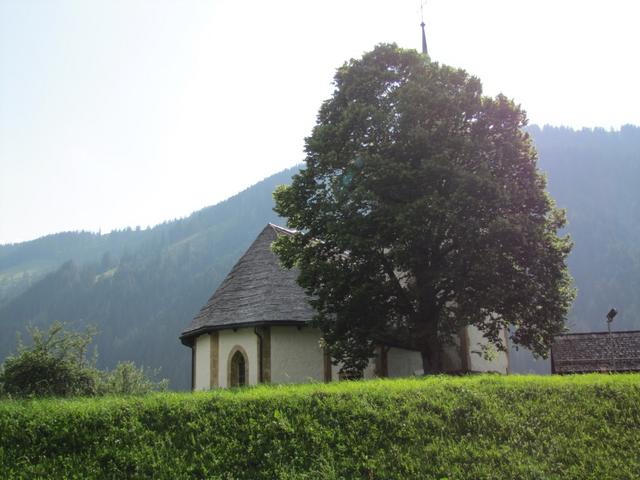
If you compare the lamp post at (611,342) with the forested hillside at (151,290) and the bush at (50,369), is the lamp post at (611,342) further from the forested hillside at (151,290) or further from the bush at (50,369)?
the forested hillside at (151,290)

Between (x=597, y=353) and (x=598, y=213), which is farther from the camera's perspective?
(x=598, y=213)

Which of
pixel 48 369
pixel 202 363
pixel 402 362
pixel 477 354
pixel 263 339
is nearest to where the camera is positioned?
pixel 263 339

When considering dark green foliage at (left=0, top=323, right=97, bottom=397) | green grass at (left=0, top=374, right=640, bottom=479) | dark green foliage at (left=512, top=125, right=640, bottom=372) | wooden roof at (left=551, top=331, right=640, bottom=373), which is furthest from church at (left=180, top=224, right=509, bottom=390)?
dark green foliage at (left=512, top=125, right=640, bottom=372)

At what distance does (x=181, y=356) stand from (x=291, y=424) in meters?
111

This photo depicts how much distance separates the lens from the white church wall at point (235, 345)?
21297mm

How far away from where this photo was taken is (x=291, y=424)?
410 inches

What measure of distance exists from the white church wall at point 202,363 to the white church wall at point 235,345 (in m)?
0.77

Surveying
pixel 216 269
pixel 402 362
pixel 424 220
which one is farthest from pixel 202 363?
pixel 216 269

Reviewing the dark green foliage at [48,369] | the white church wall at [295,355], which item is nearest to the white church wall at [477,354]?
the white church wall at [295,355]

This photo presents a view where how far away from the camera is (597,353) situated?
88.8 ft

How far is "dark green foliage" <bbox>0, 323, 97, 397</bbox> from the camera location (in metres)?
22.1

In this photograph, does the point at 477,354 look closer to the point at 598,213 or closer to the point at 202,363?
the point at 202,363

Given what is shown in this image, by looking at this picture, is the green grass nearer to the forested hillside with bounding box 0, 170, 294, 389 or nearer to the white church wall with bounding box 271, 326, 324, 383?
the white church wall with bounding box 271, 326, 324, 383

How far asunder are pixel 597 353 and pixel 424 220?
14.0 meters
